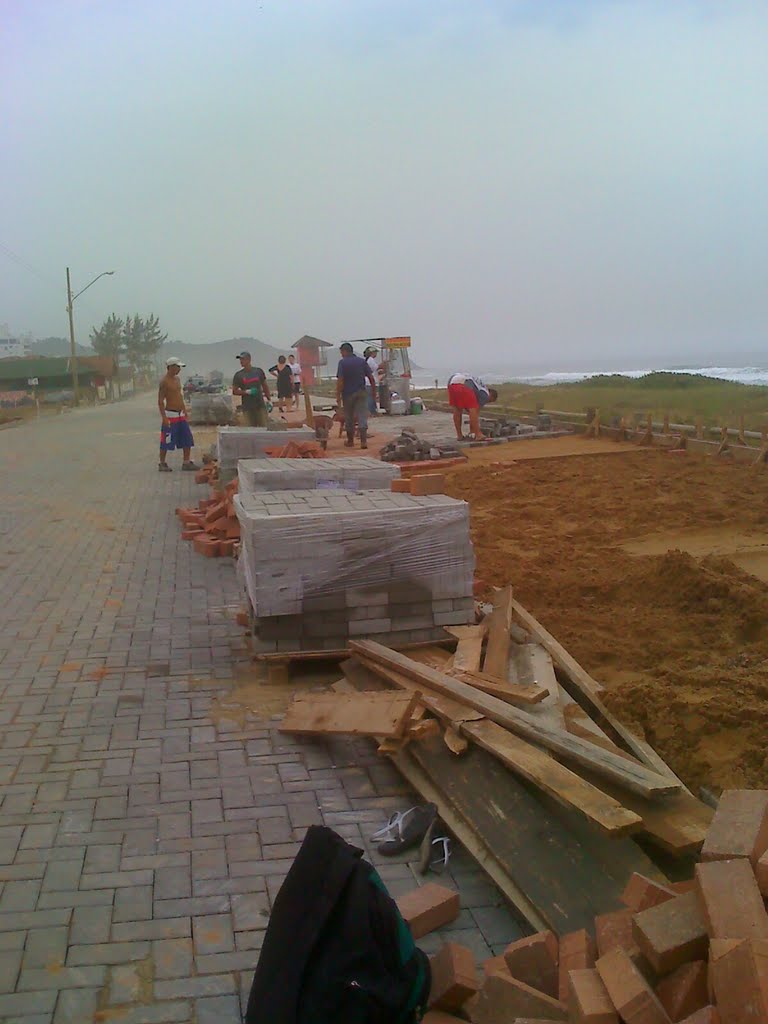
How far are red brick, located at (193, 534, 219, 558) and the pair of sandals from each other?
519cm

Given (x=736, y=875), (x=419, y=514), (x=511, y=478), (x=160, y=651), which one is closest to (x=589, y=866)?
(x=736, y=875)

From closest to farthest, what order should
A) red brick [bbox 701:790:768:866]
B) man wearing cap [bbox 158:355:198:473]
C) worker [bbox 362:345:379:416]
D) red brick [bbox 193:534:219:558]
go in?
1. red brick [bbox 701:790:768:866]
2. red brick [bbox 193:534:219:558]
3. man wearing cap [bbox 158:355:198:473]
4. worker [bbox 362:345:379:416]

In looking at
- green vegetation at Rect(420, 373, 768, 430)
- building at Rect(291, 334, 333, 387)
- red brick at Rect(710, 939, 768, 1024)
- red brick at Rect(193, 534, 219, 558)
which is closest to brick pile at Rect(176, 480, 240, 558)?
red brick at Rect(193, 534, 219, 558)

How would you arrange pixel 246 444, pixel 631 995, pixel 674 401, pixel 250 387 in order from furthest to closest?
1. pixel 674 401
2. pixel 250 387
3. pixel 246 444
4. pixel 631 995

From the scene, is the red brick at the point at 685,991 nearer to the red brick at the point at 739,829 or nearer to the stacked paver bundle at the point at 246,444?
the red brick at the point at 739,829

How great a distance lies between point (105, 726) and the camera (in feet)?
15.3

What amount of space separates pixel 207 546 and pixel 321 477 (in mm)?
1891

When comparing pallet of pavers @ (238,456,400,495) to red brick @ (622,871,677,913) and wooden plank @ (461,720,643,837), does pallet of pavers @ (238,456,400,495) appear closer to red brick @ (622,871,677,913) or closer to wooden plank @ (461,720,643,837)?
wooden plank @ (461,720,643,837)

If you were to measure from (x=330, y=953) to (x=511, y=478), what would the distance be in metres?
10.6

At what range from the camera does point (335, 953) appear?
7.78 feet

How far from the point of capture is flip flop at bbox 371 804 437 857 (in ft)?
11.5

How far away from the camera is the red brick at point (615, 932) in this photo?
2387 mm

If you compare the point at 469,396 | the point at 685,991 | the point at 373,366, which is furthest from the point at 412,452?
the point at 685,991

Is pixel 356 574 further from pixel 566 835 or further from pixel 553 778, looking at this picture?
pixel 566 835
